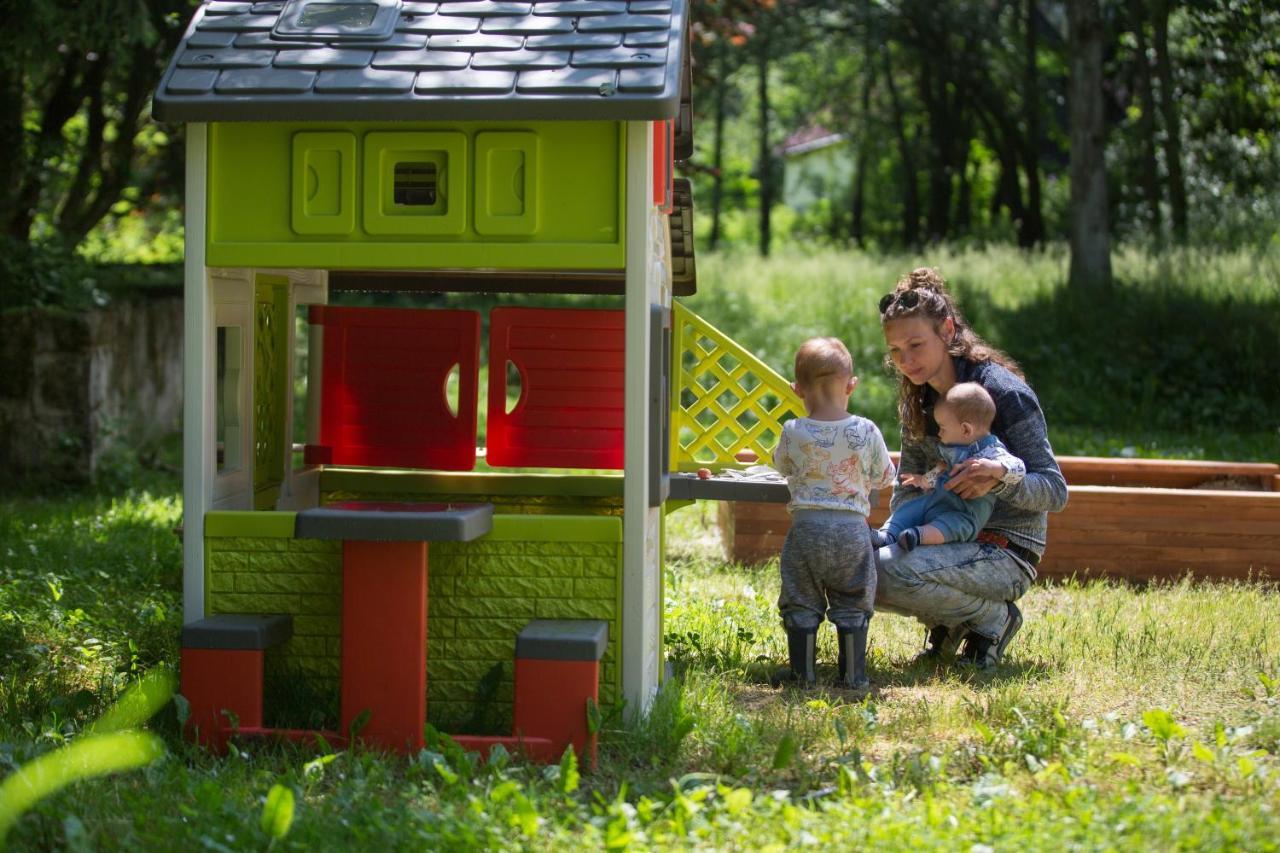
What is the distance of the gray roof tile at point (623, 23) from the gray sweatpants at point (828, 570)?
1697 millimetres

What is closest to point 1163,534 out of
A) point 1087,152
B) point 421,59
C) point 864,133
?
point 421,59

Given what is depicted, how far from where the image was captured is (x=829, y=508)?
4.90 metres

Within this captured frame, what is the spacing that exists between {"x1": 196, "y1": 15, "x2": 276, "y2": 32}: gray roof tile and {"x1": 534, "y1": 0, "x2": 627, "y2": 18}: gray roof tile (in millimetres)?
848

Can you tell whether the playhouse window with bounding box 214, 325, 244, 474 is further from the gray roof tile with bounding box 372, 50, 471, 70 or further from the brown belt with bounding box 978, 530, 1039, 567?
the brown belt with bounding box 978, 530, 1039, 567

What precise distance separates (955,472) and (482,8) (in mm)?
2242

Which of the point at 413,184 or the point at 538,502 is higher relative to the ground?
the point at 413,184

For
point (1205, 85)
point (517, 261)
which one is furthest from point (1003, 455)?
point (1205, 85)

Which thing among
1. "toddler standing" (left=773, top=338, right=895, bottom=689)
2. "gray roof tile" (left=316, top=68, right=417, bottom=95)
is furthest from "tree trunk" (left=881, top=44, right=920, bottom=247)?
"gray roof tile" (left=316, top=68, right=417, bottom=95)

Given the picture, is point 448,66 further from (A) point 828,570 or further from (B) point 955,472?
(B) point 955,472

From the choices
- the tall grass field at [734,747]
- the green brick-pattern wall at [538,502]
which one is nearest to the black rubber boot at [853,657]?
the tall grass field at [734,747]

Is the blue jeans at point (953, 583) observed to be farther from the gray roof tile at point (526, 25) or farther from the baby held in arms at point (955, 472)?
the gray roof tile at point (526, 25)

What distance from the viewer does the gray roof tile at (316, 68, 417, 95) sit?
165 inches

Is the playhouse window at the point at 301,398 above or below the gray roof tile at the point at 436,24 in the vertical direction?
below

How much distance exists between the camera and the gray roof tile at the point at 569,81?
414cm
